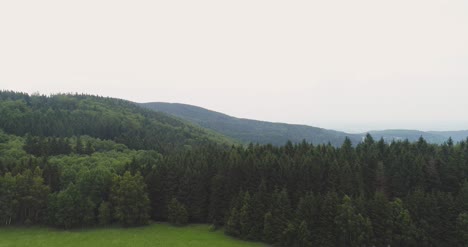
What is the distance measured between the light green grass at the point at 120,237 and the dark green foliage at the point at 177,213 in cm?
145

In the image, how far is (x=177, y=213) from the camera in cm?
5938

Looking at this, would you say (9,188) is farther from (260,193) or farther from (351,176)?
(351,176)

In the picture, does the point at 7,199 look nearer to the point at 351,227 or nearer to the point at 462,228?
the point at 351,227

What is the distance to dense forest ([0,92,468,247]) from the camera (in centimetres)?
4656

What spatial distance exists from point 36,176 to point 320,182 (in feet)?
171

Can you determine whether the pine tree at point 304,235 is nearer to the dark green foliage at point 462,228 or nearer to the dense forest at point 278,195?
the dense forest at point 278,195

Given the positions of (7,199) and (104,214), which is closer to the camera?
(7,199)

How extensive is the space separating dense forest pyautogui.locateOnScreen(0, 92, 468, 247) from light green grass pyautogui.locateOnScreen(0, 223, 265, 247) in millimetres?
2129

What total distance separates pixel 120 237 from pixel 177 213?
10.9m

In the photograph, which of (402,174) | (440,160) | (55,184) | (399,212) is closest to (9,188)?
(55,184)

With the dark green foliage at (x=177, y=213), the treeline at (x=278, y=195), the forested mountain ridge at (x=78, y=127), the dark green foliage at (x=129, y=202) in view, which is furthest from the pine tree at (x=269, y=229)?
the forested mountain ridge at (x=78, y=127)

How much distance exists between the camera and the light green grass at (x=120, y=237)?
1923 inches

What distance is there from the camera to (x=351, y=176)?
53.9 metres

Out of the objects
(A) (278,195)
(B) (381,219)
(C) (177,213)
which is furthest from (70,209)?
(B) (381,219)
